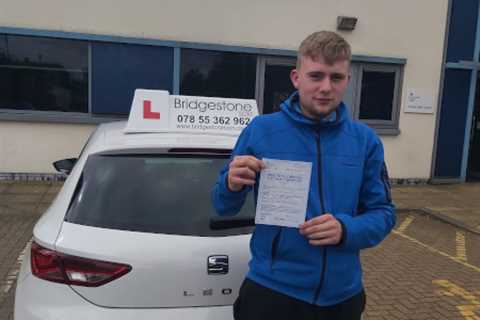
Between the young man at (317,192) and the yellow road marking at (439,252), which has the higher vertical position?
the young man at (317,192)

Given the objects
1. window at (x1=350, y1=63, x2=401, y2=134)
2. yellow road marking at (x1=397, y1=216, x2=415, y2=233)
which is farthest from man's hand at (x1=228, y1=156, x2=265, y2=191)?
window at (x1=350, y1=63, x2=401, y2=134)

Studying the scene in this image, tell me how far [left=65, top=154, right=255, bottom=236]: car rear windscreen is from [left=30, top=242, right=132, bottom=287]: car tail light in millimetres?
210

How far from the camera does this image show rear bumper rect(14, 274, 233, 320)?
2.20 meters

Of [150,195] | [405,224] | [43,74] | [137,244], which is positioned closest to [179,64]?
[43,74]

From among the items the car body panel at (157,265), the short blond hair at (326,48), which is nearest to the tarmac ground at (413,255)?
the car body panel at (157,265)

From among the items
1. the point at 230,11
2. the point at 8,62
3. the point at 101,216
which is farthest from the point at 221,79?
the point at 101,216

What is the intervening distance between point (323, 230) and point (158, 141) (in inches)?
51.2

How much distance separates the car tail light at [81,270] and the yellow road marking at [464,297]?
3.36m

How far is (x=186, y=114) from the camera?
11.0 ft

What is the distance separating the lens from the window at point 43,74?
8.87 metres

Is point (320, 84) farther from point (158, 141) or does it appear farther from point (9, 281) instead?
point (9, 281)

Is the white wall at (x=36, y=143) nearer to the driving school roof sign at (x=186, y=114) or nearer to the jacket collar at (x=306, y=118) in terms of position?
the driving school roof sign at (x=186, y=114)

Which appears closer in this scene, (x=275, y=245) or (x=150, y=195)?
(x=275, y=245)

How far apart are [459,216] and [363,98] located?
346 centimetres
